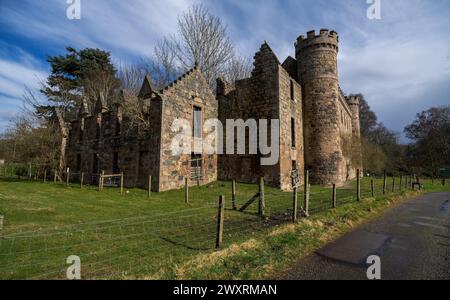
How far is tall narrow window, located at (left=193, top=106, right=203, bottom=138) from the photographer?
19.1m

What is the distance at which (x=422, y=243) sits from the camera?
6832mm

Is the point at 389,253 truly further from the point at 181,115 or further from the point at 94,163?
the point at 94,163

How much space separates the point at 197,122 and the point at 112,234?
1292 centimetres

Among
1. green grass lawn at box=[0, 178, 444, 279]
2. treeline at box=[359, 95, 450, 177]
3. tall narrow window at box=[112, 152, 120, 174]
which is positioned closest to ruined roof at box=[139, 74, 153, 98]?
tall narrow window at box=[112, 152, 120, 174]

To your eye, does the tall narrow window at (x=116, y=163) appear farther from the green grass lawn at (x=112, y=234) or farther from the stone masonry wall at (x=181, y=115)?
the green grass lawn at (x=112, y=234)

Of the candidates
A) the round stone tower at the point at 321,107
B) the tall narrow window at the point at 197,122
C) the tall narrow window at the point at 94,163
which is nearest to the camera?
the tall narrow window at the point at 197,122

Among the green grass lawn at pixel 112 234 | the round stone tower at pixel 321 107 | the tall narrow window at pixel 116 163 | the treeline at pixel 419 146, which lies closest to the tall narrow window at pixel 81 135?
Answer: the tall narrow window at pixel 116 163

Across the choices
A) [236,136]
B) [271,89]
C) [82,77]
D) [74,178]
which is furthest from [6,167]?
[271,89]

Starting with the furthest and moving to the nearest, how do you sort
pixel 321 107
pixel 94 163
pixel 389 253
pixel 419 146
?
pixel 419 146, pixel 94 163, pixel 321 107, pixel 389 253

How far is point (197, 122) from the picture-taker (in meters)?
19.3

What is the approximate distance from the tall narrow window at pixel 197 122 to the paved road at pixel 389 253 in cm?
1294

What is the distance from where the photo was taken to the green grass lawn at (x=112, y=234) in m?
4.91

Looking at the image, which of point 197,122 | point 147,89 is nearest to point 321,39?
point 197,122

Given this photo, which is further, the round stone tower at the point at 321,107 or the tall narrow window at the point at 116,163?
the round stone tower at the point at 321,107
